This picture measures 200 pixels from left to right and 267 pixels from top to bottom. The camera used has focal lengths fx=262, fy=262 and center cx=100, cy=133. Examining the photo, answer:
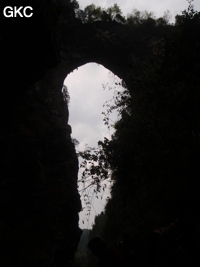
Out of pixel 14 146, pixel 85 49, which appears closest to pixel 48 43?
pixel 14 146

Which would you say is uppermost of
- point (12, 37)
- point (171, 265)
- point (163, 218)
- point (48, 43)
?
Result: point (48, 43)

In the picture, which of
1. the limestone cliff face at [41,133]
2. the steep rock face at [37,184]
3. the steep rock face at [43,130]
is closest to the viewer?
the limestone cliff face at [41,133]

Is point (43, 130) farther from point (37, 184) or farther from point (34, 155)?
point (37, 184)

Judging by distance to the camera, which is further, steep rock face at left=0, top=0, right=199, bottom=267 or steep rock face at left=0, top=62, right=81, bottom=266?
steep rock face at left=0, top=62, right=81, bottom=266

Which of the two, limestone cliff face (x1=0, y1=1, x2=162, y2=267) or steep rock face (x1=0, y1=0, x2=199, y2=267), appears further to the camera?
steep rock face (x1=0, y1=0, x2=199, y2=267)

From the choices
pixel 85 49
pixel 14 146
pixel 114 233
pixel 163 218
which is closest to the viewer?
pixel 163 218

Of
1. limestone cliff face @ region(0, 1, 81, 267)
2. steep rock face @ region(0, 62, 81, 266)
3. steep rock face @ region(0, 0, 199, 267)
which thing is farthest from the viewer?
steep rock face @ region(0, 62, 81, 266)

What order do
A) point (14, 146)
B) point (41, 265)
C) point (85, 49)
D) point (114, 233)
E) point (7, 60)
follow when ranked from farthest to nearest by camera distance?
point (85, 49)
point (114, 233)
point (14, 146)
point (41, 265)
point (7, 60)

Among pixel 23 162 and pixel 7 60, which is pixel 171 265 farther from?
pixel 23 162

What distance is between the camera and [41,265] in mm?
13102

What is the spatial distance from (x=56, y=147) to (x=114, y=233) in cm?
766

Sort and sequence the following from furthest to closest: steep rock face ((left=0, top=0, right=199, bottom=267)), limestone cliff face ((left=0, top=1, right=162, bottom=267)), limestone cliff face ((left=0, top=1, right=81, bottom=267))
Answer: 1. steep rock face ((left=0, top=0, right=199, bottom=267))
2. limestone cliff face ((left=0, top=1, right=162, bottom=267))
3. limestone cliff face ((left=0, top=1, right=81, bottom=267))

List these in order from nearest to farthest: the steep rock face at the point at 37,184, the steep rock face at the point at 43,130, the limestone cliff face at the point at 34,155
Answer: the limestone cliff face at the point at 34,155, the steep rock face at the point at 43,130, the steep rock face at the point at 37,184

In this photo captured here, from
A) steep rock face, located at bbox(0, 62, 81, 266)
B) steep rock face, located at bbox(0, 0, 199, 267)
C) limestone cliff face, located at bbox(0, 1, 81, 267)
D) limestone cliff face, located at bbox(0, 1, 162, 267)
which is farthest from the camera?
steep rock face, located at bbox(0, 62, 81, 266)
